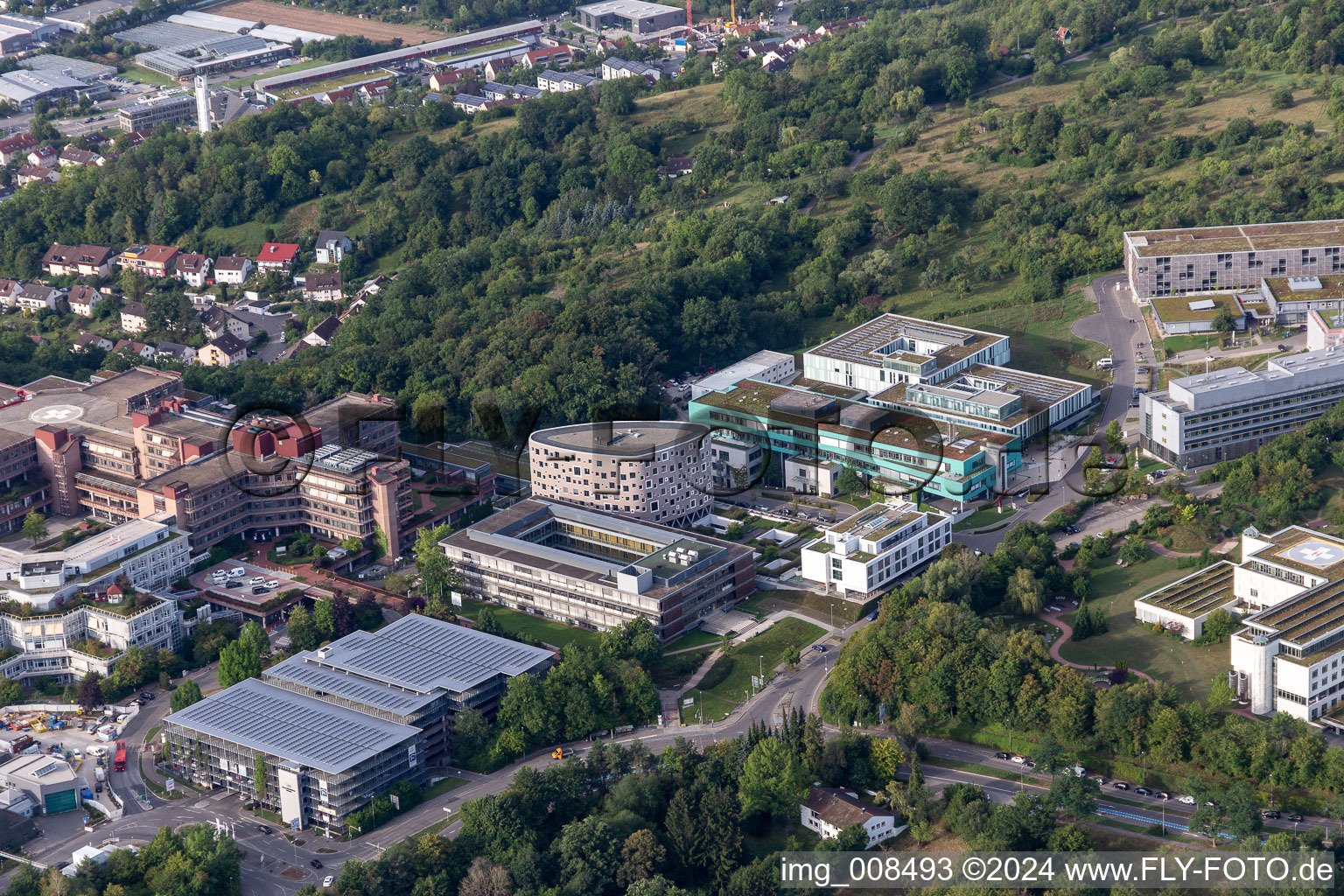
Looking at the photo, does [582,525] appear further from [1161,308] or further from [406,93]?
[406,93]

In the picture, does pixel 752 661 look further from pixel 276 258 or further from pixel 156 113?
pixel 156 113

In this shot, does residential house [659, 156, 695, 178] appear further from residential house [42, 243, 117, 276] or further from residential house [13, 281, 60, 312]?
residential house [13, 281, 60, 312]

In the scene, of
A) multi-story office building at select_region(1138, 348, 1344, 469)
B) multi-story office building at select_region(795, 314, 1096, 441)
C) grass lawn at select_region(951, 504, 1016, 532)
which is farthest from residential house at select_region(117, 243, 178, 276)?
multi-story office building at select_region(1138, 348, 1344, 469)

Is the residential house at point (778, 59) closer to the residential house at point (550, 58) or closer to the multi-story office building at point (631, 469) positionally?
the residential house at point (550, 58)

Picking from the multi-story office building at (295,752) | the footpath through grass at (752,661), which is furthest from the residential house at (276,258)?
the footpath through grass at (752,661)

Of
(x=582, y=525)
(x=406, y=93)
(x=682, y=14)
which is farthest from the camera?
(x=682, y=14)

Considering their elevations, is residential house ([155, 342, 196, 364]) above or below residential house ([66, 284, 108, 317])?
below

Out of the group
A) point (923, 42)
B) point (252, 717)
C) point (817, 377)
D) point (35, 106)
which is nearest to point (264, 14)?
point (35, 106)

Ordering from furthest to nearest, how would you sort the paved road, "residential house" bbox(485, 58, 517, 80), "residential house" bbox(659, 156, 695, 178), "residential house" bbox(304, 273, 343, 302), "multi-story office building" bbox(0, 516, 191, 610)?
"residential house" bbox(485, 58, 517, 80)
"residential house" bbox(659, 156, 695, 178)
"residential house" bbox(304, 273, 343, 302)
the paved road
"multi-story office building" bbox(0, 516, 191, 610)
